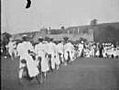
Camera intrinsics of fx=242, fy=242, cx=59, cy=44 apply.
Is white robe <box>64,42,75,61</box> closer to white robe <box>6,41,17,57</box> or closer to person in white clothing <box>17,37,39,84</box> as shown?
person in white clothing <box>17,37,39,84</box>

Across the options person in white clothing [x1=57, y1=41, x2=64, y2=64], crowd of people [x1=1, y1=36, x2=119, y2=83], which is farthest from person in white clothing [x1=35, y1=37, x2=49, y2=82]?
person in white clothing [x1=57, y1=41, x2=64, y2=64]

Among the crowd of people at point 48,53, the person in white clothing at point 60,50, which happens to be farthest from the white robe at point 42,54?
the person in white clothing at point 60,50

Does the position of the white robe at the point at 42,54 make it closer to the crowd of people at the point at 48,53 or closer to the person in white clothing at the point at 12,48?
the crowd of people at the point at 48,53

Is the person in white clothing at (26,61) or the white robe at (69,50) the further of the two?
the white robe at (69,50)

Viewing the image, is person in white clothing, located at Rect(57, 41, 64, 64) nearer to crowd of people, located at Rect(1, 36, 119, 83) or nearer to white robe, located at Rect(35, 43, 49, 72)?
crowd of people, located at Rect(1, 36, 119, 83)

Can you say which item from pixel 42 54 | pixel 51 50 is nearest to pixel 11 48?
pixel 42 54

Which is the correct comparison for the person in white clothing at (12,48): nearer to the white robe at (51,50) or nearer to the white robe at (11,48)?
the white robe at (11,48)

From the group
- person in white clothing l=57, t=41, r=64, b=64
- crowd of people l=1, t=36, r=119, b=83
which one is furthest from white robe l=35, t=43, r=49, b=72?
person in white clothing l=57, t=41, r=64, b=64

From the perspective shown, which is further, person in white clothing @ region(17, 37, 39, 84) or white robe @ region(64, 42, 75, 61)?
white robe @ region(64, 42, 75, 61)

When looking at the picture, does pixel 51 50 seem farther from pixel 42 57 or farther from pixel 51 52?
pixel 42 57
